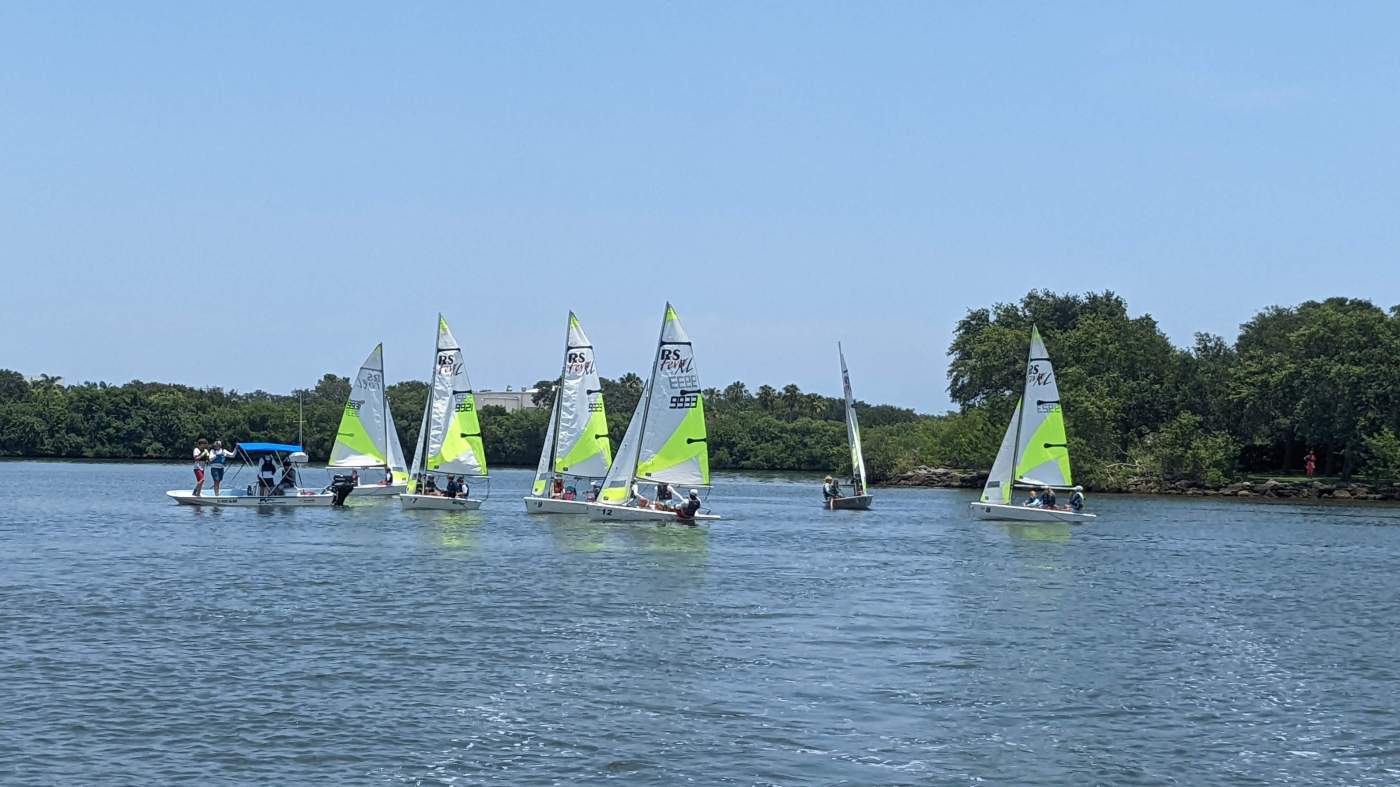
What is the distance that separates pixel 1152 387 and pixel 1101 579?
7834 centimetres

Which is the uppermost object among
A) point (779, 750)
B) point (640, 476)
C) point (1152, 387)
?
point (1152, 387)

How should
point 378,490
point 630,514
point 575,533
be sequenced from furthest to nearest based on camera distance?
point 378,490 → point 630,514 → point 575,533

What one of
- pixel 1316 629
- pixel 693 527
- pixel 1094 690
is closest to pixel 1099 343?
pixel 693 527

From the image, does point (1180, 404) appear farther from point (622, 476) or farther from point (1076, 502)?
point (622, 476)

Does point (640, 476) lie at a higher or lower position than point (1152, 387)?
lower

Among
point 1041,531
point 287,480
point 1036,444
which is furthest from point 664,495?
point 287,480

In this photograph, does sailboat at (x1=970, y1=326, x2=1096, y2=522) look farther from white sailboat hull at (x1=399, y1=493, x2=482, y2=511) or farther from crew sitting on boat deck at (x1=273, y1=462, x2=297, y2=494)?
crew sitting on boat deck at (x1=273, y1=462, x2=297, y2=494)

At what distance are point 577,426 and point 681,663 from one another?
118 feet

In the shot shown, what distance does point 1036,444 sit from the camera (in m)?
67.4

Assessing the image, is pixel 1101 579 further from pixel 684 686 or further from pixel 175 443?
pixel 175 443

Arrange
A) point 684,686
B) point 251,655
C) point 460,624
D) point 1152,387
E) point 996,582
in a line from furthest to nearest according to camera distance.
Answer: point 1152,387, point 996,582, point 460,624, point 251,655, point 684,686

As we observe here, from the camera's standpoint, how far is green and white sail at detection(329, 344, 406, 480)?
7362 cm

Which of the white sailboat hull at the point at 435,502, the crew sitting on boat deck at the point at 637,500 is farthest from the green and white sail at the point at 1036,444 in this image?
the white sailboat hull at the point at 435,502

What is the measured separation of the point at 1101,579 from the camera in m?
42.4
